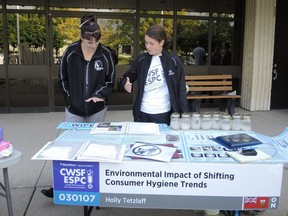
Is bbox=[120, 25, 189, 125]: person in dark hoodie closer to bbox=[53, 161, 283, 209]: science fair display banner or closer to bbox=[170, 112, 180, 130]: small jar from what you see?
bbox=[170, 112, 180, 130]: small jar

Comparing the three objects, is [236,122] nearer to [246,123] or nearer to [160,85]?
[246,123]

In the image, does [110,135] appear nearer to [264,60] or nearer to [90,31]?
[90,31]

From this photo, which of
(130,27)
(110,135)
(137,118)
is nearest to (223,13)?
(130,27)

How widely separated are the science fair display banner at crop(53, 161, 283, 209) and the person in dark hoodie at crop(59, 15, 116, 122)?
1156 mm

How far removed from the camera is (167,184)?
2031 millimetres

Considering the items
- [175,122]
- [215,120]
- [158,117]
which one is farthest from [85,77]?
[215,120]

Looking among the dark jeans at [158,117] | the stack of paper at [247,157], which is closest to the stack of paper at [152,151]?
the stack of paper at [247,157]

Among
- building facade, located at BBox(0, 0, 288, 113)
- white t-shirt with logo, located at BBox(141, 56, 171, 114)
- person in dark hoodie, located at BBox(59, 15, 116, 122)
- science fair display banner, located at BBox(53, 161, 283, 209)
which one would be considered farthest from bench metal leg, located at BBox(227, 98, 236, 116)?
science fair display banner, located at BBox(53, 161, 283, 209)

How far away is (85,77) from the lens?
3.12 meters

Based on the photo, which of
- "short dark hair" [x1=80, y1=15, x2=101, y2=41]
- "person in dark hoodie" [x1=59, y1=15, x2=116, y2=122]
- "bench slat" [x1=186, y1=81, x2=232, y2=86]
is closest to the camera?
"short dark hair" [x1=80, y1=15, x2=101, y2=41]

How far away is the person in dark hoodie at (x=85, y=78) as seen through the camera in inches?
122

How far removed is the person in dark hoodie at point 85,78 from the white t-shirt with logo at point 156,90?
39 centimetres

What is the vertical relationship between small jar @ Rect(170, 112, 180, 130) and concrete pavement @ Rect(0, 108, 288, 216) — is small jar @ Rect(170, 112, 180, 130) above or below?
above

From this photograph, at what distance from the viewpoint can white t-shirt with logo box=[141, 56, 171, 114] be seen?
10.2 ft
